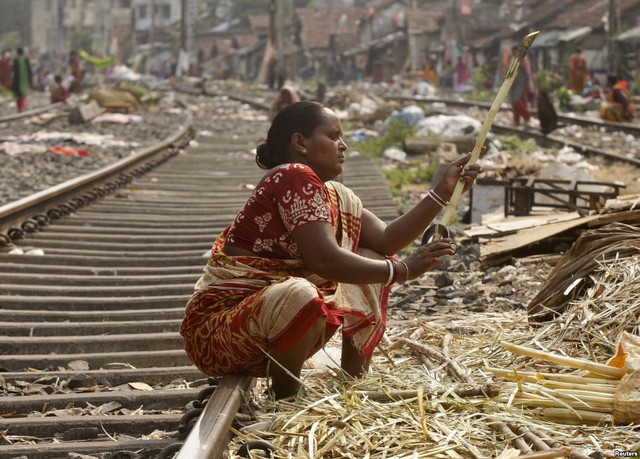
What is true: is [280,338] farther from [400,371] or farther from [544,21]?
[544,21]

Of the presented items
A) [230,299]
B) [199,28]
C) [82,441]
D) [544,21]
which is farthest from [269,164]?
[199,28]

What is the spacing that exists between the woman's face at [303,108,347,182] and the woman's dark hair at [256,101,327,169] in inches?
0.8

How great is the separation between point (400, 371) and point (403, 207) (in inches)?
198

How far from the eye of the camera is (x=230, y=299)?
11.7ft

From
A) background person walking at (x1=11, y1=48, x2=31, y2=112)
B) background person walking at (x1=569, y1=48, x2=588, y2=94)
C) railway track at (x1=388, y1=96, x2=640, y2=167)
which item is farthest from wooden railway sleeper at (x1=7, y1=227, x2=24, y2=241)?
background person walking at (x1=569, y1=48, x2=588, y2=94)

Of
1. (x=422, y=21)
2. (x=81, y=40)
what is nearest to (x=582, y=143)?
(x=422, y=21)

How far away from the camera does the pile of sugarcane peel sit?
9.43ft

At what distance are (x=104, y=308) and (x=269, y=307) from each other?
2.27 m

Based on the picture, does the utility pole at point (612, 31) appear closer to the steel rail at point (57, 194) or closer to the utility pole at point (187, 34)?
the steel rail at point (57, 194)

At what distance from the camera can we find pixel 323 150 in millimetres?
3598

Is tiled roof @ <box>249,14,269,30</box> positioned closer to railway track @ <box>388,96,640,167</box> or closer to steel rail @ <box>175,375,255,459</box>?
railway track @ <box>388,96,640,167</box>

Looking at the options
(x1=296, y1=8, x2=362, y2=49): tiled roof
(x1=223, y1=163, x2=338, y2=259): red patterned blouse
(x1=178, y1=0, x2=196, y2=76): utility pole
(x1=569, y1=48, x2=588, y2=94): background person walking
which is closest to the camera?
(x1=223, y1=163, x2=338, y2=259): red patterned blouse

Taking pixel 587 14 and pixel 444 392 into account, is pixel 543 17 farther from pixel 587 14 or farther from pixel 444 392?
pixel 444 392

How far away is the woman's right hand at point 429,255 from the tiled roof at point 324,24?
6428cm
